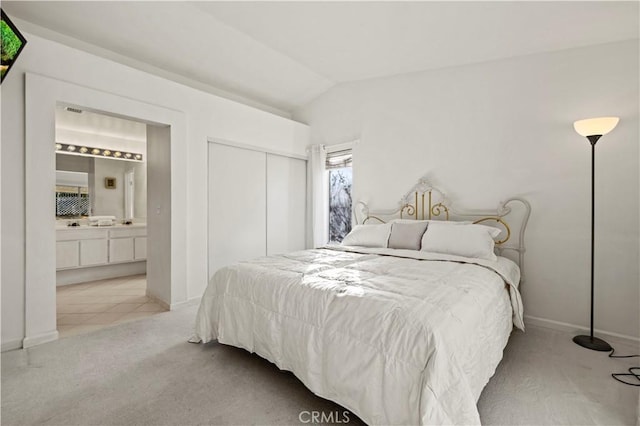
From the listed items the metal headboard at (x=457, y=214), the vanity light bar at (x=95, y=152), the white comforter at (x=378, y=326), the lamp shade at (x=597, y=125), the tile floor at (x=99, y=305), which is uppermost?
the vanity light bar at (x=95, y=152)

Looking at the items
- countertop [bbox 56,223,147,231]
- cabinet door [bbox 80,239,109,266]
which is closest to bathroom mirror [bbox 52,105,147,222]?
countertop [bbox 56,223,147,231]

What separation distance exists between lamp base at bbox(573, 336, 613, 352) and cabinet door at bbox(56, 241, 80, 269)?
19.9ft

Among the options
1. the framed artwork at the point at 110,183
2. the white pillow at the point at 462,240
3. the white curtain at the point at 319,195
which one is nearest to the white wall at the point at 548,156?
the white pillow at the point at 462,240

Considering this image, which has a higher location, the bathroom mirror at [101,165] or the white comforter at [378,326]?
the bathroom mirror at [101,165]

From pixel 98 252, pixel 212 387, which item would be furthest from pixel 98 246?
pixel 212 387

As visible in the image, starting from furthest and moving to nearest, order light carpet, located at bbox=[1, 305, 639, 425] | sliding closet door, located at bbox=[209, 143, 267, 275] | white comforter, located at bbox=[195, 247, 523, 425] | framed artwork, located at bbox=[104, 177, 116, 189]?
1. framed artwork, located at bbox=[104, 177, 116, 189]
2. sliding closet door, located at bbox=[209, 143, 267, 275]
3. light carpet, located at bbox=[1, 305, 639, 425]
4. white comforter, located at bbox=[195, 247, 523, 425]

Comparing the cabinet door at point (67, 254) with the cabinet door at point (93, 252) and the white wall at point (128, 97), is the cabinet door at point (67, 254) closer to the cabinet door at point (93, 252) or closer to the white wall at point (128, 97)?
the cabinet door at point (93, 252)

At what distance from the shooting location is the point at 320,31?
126 inches

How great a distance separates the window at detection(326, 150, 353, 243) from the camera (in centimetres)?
466

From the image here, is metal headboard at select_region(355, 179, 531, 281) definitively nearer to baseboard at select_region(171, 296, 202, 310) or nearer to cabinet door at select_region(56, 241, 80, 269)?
baseboard at select_region(171, 296, 202, 310)

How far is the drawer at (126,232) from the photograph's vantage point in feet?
16.2

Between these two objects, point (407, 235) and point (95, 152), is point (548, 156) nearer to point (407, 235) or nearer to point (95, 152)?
point (407, 235)

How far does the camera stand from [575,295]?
2.87m

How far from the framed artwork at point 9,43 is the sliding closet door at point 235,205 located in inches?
73.0
